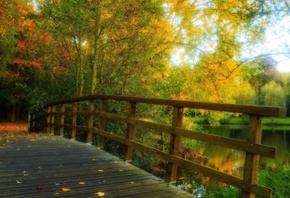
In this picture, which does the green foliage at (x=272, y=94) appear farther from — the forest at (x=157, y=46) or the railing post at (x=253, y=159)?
the railing post at (x=253, y=159)

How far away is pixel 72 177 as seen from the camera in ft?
15.1

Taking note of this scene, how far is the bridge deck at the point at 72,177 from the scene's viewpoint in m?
3.94

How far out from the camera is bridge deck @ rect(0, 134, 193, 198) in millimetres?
3941

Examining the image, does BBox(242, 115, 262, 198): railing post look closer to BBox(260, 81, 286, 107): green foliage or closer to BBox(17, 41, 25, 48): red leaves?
BBox(17, 41, 25, 48): red leaves

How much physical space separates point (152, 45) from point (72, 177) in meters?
7.97

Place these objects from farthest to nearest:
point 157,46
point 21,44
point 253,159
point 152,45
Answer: point 21,44 < point 157,46 < point 152,45 < point 253,159

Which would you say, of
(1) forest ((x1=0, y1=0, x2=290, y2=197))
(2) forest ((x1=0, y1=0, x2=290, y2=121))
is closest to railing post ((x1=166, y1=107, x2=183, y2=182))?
(1) forest ((x1=0, y1=0, x2=290, y2=197))

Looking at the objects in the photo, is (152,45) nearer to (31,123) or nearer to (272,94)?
(31,123)

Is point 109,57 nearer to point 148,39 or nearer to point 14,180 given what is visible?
point 148,39

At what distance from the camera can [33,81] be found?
23.5m

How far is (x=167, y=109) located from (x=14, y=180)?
10.6m

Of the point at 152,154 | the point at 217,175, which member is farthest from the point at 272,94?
the point at 217,175

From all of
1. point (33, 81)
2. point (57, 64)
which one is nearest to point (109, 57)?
point (57, 64)

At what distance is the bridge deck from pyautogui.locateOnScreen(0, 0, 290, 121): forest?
4409 mm
